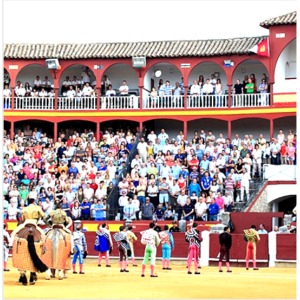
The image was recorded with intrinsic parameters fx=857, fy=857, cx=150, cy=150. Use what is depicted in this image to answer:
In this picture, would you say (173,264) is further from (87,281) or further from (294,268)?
(87,281)

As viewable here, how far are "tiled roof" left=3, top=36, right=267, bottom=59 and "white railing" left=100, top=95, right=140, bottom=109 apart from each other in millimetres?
1773

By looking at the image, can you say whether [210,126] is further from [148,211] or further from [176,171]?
[148,211]

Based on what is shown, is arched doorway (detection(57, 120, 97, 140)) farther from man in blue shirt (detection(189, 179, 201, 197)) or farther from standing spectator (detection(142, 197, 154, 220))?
standing spectator (detection(142, 197, 154, 220))

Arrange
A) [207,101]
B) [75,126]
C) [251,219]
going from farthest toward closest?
[75,126] → [207,101] → [251,219]

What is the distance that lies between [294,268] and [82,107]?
1451 cm

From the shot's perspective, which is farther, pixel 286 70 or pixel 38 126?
pixel 38 126

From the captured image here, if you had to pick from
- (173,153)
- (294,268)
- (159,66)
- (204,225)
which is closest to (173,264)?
(204,225)

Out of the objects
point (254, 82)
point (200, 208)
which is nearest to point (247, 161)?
point (200, 208)

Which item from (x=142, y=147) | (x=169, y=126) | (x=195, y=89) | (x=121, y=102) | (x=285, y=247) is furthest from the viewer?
(x=169, y=126)

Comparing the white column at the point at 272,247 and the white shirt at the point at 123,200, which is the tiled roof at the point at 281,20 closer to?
the white shirt at the point at 123,200

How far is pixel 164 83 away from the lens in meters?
36.9

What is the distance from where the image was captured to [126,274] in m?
21.1

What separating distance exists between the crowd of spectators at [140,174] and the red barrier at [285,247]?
280cm

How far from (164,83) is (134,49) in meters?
2.02
